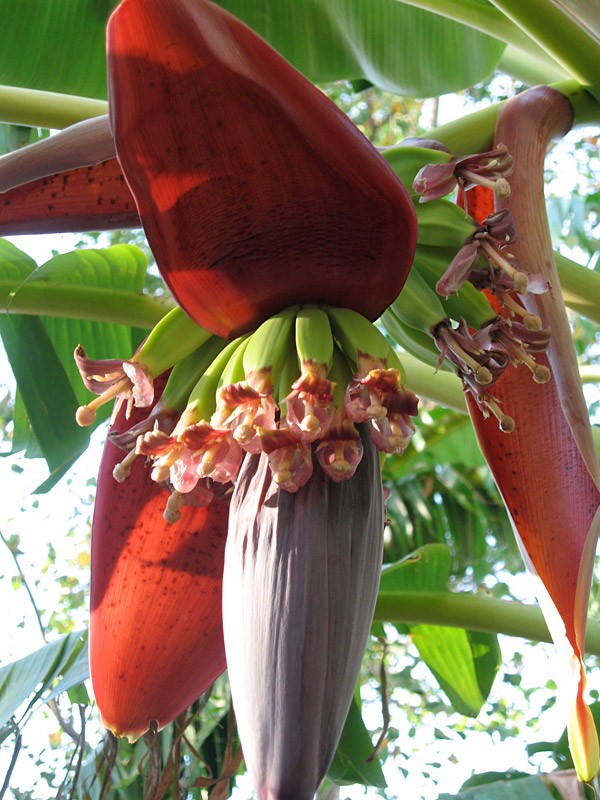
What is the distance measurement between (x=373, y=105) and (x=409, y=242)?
12.4 ft

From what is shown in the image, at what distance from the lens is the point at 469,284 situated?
520mm

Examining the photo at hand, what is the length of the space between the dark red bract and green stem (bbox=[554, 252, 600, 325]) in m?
0.29

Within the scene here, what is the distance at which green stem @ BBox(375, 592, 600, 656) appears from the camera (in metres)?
0.81

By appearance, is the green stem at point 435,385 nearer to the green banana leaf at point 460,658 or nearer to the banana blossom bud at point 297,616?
the green banana leaf at point 460,658

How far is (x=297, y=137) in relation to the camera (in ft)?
1.34

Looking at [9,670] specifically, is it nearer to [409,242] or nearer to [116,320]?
[116,320]

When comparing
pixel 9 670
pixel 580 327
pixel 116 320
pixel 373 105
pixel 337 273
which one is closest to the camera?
pixel 337 273

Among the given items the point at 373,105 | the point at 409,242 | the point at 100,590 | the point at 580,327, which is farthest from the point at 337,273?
the point at 373,105

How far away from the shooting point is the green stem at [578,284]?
721 mm

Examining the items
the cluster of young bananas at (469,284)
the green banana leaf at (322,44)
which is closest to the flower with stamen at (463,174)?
the cluster of young bananas at (469,284)

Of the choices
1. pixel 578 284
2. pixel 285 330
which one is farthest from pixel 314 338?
pixel 578 284

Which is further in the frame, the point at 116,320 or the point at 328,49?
the point at 328,49

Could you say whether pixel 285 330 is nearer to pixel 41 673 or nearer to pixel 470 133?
pixel 470 133

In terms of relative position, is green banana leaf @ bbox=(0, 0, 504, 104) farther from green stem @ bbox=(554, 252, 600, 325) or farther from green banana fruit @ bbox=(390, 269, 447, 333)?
green banana fruit @ bbox=(390, 269, 447, 333)
